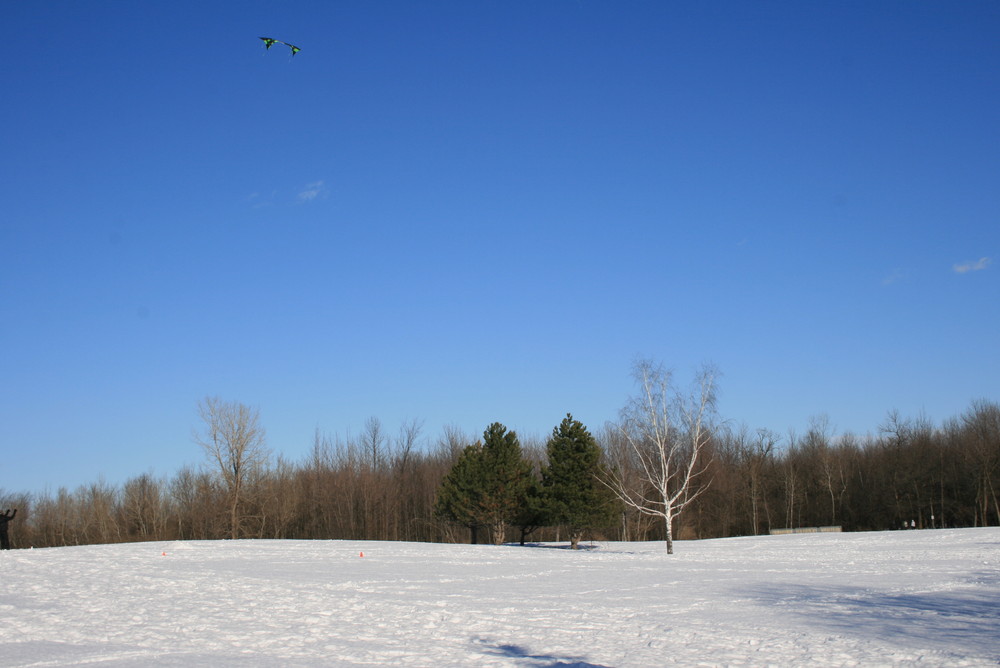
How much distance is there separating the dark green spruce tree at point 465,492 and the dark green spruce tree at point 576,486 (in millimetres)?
5262

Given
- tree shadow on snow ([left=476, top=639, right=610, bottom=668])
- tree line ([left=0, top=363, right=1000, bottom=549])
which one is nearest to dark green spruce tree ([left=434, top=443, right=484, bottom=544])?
tree line ([left=0, top=363, right=1000, bottom=549])

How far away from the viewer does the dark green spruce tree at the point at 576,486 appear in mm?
41531

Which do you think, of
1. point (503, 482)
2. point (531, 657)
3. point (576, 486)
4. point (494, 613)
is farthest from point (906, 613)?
point (503, 482)

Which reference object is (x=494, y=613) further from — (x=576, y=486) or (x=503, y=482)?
(x=503, y=482)

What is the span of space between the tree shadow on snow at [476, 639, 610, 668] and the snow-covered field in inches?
1.7

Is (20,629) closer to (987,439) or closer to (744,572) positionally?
(744,572)

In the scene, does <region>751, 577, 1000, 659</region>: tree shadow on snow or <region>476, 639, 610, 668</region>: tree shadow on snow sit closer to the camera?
<region>476, 639, 610, 668</region>: tree shadow on snow

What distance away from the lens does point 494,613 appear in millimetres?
15672

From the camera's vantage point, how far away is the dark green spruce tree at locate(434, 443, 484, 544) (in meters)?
46.7

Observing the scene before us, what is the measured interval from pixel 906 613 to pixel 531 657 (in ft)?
26.9

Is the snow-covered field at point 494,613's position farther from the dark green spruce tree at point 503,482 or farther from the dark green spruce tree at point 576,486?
the dark green spruce tree at point 503,482

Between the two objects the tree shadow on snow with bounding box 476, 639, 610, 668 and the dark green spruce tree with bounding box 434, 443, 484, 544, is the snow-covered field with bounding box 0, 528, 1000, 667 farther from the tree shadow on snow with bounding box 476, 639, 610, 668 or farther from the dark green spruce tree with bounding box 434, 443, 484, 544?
the dark green spruce tree with bounding box 434, 443, 484, 544

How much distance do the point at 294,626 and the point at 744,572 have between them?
16388 mm

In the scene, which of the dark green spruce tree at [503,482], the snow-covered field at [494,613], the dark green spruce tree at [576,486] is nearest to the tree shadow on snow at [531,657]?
the snow-covered field at [494,613]
